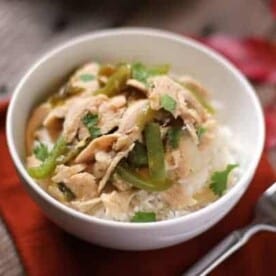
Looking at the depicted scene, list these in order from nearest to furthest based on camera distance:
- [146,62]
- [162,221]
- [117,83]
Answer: [162,221], [117,83], [146,62]

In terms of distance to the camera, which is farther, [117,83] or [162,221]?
[117,83]

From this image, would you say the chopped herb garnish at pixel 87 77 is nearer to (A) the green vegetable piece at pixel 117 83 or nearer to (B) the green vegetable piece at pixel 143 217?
(A) the green vegetable piece at pixel 117 83

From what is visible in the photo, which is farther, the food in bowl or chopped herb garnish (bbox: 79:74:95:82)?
chopped herb garnish (bbox: 79:74:95:82)

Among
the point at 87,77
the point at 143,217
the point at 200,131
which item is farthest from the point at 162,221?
the point at 87,77

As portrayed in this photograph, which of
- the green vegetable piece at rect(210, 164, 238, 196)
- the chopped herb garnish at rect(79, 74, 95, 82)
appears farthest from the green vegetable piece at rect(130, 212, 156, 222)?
the chopped herb garnish at rect(79, 74, 95, 82)

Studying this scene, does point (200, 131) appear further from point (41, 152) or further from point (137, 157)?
point (41, 152)

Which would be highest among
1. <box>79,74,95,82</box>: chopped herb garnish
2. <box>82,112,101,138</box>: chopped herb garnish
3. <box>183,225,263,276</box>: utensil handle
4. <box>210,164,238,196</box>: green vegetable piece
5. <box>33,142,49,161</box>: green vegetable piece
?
<box>82,112,101,138</box>: chopped herb garnish

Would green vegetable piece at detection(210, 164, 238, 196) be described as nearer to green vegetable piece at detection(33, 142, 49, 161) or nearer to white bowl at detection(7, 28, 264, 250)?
white bowl at detection(7, 28, 264, 250)
